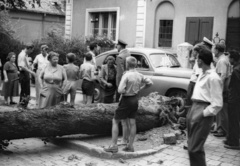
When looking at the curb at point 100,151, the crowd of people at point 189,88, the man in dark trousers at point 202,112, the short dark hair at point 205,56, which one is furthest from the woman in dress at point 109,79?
the man in dark trousers at point 202,112

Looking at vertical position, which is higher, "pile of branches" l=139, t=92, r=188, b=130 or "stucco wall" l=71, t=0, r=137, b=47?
"stucco wall" l=71, t=0, r=137, b=47

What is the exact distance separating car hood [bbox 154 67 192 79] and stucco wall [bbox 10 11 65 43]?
17.9m

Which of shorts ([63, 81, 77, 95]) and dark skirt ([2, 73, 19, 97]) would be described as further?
dark skirt ([2, 73, 19, 97])

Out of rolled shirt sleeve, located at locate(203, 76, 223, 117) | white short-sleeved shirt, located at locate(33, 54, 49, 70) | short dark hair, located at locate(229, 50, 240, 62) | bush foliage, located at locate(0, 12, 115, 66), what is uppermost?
bush foliage, located at locate(0, 12, 115, 66)

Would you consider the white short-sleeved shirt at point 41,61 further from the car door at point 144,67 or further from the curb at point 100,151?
the curb at point 100,151

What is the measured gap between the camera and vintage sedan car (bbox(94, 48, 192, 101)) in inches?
362

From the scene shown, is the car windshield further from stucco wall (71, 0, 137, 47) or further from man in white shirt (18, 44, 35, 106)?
stucco wall (71, 0, 137, 47)

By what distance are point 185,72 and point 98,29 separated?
11670mm

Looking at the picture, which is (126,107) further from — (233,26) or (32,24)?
(32,24)

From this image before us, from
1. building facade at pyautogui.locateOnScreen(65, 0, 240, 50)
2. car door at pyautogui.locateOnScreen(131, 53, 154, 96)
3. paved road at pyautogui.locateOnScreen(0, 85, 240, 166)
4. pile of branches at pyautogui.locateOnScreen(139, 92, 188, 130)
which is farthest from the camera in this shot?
building facade at pyautogui.locateOnScreen(65, 0, 240, 50)

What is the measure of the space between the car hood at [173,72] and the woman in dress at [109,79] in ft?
4.68

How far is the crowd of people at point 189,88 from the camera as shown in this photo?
4.34 m

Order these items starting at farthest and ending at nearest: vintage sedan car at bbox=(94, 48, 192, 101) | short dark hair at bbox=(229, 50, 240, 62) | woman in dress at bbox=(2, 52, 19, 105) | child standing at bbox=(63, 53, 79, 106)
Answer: woman in dress at bbox=(2, 52, 19, 105), vintage sedan car at bbox=(94, 48, 192, 101), child standing at bbox=(63, 53, 79, 106), short dark hair at bbox=(229, 50, 240, 62)

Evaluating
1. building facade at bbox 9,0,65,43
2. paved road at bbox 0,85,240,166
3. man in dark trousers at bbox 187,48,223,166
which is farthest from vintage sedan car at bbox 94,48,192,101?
building facade at bbox 9,0,65,43
